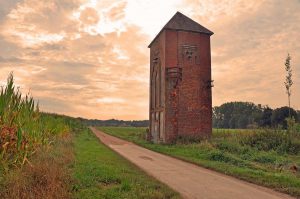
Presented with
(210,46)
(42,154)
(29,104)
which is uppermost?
(210,46)

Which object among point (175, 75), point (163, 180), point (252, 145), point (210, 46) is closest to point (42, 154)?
point (163, 180)

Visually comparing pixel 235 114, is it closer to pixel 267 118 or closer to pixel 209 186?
pixel 267 118

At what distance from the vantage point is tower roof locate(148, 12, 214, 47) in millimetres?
34156

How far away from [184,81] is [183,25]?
6332 millimetres

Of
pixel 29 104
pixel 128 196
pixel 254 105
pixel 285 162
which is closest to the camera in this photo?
pixel 128 196

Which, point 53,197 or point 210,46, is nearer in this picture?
point 53,197

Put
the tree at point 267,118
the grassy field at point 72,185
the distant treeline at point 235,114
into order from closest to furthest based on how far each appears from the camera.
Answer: the grassy field at point 72,185, the tree at point 267,118, the distant treeline at point 235,114

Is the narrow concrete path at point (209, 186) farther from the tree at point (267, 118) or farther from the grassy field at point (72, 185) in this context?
the tree at point (267, 118)

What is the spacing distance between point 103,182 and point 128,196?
7.64 ft

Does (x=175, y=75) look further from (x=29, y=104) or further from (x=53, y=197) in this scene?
(x=53, y=197)

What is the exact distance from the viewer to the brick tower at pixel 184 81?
108ft

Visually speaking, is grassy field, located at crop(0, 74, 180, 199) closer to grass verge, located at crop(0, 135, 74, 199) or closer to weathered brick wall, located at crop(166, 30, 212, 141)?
grass verge, located at crop(0, 135, 74, 199)

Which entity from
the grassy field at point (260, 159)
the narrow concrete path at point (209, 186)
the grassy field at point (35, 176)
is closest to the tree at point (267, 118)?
the grassy field at point (260, 159)

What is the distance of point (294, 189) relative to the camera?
1079 centimetres
